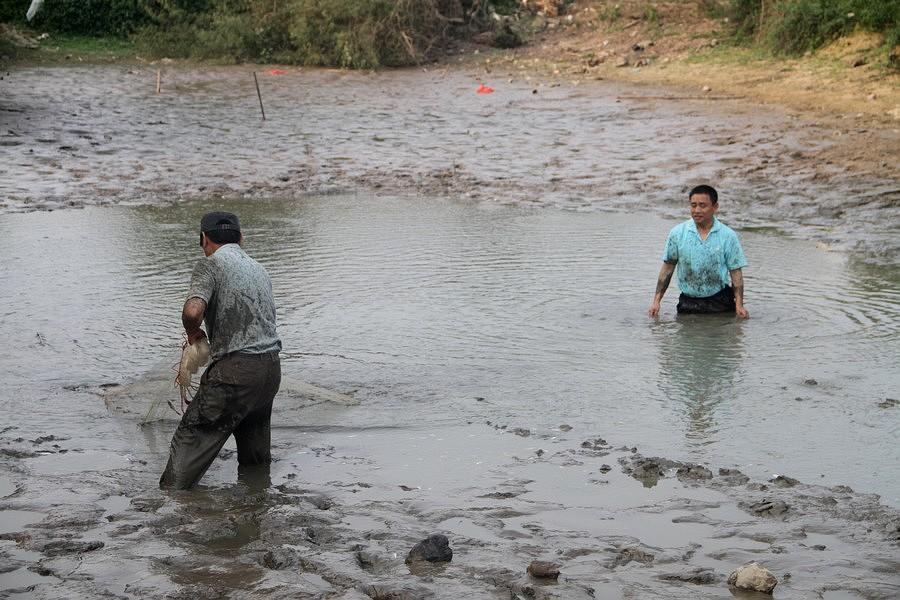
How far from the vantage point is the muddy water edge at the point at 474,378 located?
531 cm

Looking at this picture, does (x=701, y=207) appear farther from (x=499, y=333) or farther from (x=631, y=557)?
(x=631, y=557)

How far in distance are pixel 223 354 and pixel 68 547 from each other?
4.11 ft

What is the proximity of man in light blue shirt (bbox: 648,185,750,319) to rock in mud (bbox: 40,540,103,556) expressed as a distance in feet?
17.3

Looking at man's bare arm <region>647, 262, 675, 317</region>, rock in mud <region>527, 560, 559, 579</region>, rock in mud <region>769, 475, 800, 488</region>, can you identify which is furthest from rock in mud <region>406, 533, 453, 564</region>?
man's bare arm <region>647, 262, 675, 317</region>

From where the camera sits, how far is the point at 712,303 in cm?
953

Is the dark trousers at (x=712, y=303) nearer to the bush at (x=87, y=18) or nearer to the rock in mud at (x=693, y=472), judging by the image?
the rock in mud at (x=693, y=472)

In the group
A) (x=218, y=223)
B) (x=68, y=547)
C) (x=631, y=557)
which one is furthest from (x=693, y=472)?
(x=68, y=547)

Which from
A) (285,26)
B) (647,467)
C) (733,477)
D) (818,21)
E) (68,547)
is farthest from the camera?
(285,26)

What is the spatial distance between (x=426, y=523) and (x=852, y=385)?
337cm

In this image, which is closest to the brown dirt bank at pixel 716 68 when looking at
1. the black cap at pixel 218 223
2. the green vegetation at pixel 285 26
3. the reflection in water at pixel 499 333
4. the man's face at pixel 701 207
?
the green vegetation at pixel 285 26

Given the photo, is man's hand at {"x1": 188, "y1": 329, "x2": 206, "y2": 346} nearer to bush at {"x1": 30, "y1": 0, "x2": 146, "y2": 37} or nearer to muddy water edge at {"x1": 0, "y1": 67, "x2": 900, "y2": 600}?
muddy water edge at {"x1": 0, "y1": 67, "x2": 900, "y2": 600}

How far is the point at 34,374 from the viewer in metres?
8.27

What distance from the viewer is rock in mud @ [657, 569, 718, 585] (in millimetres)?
5016

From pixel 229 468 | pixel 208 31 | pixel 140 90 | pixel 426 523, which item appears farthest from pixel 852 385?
pixel 208 31
